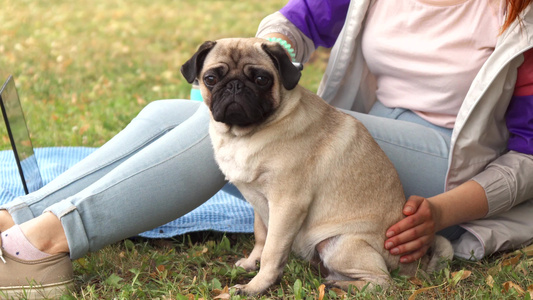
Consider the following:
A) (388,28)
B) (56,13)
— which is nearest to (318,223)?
(388,28)

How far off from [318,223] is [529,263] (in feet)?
3.31

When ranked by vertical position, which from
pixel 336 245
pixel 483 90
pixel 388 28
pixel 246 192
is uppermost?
pixel 388 28

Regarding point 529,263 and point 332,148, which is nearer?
point 332,148

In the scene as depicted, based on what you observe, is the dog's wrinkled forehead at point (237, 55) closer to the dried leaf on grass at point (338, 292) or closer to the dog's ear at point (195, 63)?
the dog's ear at point (195, 63)

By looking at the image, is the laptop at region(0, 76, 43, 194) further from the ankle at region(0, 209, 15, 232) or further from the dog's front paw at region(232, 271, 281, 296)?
the dog's front paw at region(232, 271, 281, 296)

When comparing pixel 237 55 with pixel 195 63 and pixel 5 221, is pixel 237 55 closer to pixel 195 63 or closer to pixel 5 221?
pixel 195 63

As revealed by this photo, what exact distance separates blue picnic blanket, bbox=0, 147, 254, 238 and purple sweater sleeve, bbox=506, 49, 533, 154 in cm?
138

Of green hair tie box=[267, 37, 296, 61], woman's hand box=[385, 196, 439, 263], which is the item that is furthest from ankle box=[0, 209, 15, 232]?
woman's hand box=[385, 196, 439, 263]

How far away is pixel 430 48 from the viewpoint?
9.12ft

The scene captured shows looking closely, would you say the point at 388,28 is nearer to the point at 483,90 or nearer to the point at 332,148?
the point at 483,90

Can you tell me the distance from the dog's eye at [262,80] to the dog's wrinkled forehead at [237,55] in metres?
0.05

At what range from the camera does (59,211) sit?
7.57 feet

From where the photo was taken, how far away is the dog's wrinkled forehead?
2287 millimetres

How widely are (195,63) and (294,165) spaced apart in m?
0.55
